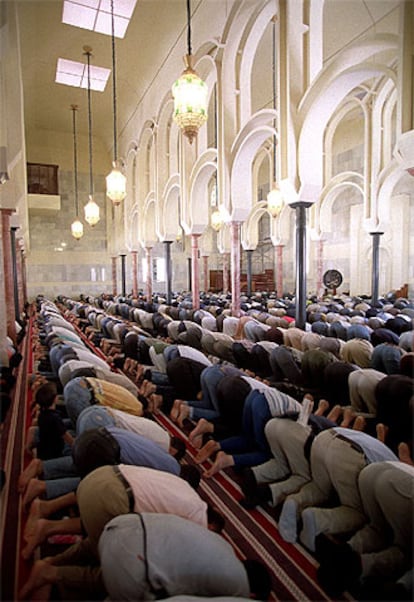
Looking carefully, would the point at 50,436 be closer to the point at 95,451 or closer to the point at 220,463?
the point at 95,451

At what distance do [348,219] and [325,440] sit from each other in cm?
1417

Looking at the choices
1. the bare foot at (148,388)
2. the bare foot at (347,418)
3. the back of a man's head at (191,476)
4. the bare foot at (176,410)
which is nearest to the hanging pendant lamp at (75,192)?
the bare foot at (148,388)

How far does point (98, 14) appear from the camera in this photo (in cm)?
869

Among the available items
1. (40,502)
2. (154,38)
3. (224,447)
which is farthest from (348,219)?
(40,502)

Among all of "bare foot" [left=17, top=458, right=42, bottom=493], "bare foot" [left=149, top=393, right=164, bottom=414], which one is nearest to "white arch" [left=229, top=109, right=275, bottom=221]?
"bare foot" [left=149, top=393, right=164, bottom=414]

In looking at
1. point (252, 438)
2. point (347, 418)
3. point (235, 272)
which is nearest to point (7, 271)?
point (235, 272)

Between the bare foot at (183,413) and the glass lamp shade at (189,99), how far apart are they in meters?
3.78

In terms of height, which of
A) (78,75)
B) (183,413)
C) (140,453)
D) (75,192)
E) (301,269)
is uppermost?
(78,75)

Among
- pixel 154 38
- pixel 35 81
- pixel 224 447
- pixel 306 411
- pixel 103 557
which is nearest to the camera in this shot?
pixel 103 557

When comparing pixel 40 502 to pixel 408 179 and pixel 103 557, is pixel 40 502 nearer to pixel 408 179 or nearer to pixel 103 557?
pixel 103 557

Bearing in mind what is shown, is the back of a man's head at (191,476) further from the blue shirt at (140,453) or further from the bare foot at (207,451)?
the bare foot at (207,451)

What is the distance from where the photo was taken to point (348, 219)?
1500 cm

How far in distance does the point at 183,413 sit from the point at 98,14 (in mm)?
9065

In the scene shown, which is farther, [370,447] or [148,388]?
[148,388]
